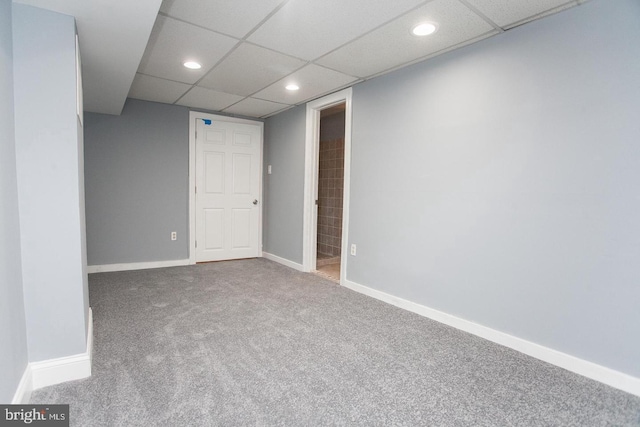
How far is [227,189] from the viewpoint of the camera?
4.73m

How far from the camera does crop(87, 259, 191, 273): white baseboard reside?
393 cm

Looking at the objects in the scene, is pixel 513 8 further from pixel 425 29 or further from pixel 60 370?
pixel 60 370

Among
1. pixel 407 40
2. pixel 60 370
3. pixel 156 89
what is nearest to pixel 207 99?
pixel 156 89

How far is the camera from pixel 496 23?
2.07 m

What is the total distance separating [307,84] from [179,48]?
4.23 ft

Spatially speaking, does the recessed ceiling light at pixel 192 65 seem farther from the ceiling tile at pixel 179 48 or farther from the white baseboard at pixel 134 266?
the white baseboard at pixel 134 266

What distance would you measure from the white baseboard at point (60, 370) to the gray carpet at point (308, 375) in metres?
0.06

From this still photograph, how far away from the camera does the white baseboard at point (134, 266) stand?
3934 millimetres

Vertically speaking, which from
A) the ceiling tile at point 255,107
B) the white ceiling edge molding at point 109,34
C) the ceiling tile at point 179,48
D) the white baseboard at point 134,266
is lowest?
the white baseboard at point 134,266

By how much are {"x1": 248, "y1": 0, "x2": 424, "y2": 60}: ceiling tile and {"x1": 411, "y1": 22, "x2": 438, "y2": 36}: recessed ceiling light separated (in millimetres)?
230

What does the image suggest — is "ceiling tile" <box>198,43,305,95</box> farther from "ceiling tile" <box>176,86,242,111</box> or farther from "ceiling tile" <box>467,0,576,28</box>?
"ceiling tile" <box>467,0,576,28</box>

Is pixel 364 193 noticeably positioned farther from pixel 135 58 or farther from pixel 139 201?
pixel 139 201

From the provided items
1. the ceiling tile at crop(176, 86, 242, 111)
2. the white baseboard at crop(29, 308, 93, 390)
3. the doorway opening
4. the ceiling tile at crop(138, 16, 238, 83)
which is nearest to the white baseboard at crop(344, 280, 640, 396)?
the doorway opening

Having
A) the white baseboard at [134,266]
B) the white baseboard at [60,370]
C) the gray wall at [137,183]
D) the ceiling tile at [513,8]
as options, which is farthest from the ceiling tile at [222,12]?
the white baseboard at [134,266]
